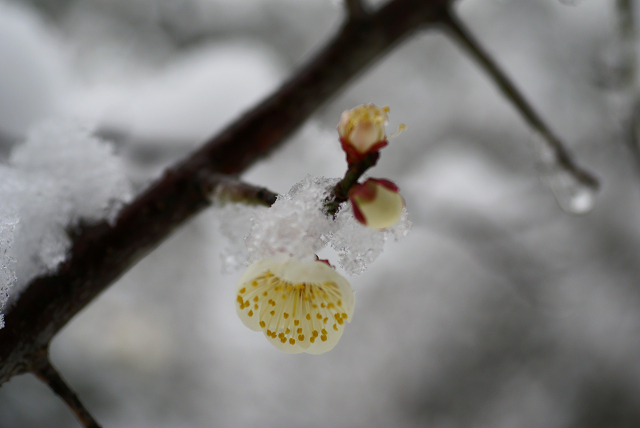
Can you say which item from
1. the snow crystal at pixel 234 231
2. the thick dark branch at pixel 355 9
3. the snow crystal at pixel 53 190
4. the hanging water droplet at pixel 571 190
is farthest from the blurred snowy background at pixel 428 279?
the snow crystal at pixel 234 231

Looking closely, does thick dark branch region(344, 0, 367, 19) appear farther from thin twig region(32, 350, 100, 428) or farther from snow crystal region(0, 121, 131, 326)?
thin twig region(32, 350, 100, 428)

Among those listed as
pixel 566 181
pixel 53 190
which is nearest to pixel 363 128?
pixel 53 190

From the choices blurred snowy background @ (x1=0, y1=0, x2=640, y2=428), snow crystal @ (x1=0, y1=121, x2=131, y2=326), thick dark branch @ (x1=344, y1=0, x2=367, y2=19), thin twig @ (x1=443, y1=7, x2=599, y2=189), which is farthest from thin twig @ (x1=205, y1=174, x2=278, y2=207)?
blurred snowy background @ (x1=0, y1=0, x2=640, y2=428)

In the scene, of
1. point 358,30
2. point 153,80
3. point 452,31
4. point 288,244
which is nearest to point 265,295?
point 288,244

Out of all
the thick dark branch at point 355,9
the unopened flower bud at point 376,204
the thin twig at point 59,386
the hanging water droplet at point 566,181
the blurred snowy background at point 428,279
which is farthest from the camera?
the blurred snowy background at point 428,279

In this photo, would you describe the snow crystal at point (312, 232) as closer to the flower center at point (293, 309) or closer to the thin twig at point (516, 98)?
the flower center at point (293, 309)
